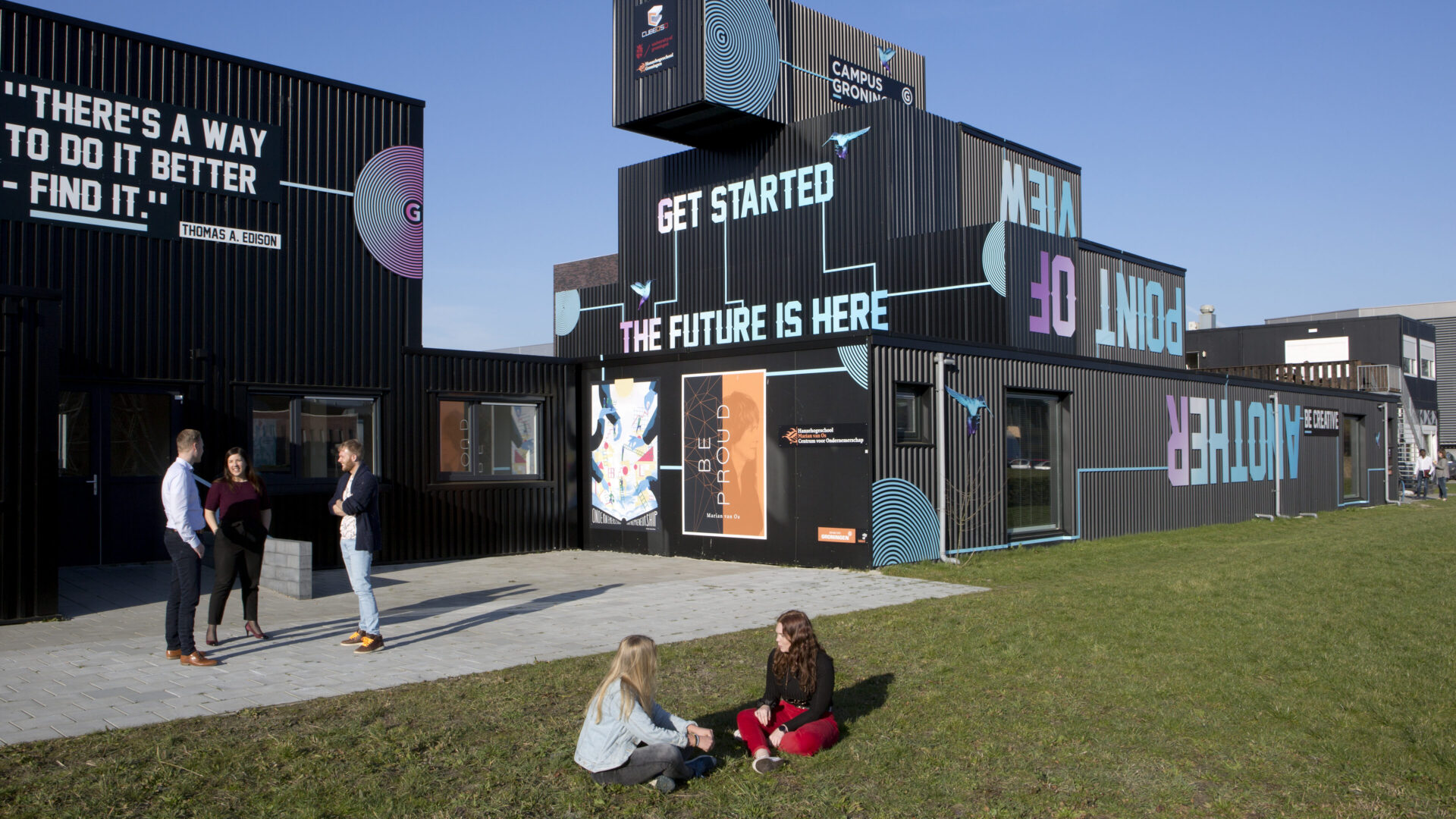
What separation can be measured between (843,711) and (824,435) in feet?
Result: 26.2

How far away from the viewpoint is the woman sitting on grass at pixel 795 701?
572 centimetres

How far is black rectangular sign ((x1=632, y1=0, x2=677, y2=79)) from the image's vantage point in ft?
80.0

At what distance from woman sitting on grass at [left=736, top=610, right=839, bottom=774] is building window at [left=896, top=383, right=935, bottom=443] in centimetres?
882

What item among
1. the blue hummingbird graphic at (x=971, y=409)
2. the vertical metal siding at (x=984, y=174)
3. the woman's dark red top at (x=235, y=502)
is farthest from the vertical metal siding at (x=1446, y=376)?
the woman's dark red top at (x=235, y=502)

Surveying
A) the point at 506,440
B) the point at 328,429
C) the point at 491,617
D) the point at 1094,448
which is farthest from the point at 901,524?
the point at 328,429

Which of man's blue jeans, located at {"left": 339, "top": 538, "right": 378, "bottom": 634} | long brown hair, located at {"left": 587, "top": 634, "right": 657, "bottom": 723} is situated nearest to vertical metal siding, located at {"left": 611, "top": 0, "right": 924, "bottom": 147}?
man's blue jeans, located at {"left": 339, "top": 538, "right": 378, "bottom": 634}

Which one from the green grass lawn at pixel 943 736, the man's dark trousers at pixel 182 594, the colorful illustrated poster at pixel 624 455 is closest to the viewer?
the green grass lawn at pixel 943 736

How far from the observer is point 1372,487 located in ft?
96.6

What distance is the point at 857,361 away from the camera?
14.1 m

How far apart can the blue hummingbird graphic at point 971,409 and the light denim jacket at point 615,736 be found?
10.9 metres

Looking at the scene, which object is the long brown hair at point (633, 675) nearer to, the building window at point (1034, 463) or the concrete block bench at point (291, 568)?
the concrete block bench at point (291, 568)

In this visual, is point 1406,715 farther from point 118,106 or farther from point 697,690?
point 118,106

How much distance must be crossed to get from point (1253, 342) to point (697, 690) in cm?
5070

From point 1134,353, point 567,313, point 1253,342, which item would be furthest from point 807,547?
point 1253,342
